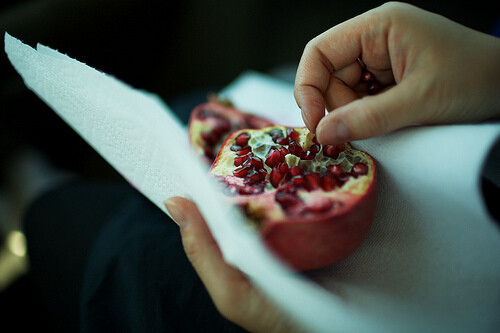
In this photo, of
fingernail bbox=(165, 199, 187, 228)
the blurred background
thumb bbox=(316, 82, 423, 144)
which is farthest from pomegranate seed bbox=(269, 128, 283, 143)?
the blurred background

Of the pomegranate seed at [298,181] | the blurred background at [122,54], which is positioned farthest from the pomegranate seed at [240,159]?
the blurred background at [122,54]

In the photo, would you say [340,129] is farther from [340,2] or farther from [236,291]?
[340,2]

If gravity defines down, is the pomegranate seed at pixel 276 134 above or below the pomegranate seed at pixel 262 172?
above

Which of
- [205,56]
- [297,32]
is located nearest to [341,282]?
[297,32]

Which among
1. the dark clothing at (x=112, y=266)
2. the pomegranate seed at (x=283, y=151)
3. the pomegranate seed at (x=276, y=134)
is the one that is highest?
the pomegranate seed at (x=276, y=134)

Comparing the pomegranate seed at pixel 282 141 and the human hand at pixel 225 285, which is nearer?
the human hand at pixel 225 285

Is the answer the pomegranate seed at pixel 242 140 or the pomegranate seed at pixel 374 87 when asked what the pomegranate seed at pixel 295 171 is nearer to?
the pomegranate seed at pixel 242 140

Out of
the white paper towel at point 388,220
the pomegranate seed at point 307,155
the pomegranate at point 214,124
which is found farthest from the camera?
the pomegranate at point 214,124
